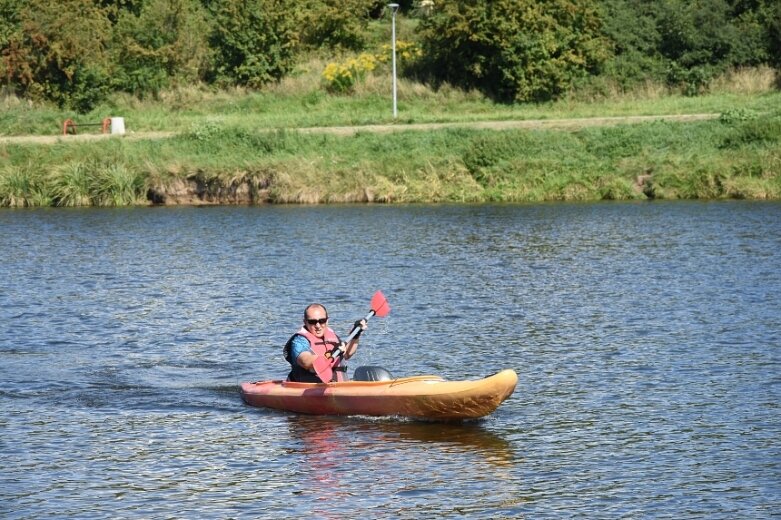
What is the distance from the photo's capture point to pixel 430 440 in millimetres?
15562

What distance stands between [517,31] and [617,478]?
40.7 m

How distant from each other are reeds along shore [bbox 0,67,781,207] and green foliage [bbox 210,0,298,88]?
32.1 feet

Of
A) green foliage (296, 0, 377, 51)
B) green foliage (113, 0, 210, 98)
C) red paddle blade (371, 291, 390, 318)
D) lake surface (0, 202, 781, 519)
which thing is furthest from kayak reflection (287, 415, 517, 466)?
green foliage (296, 0, 377, 51)

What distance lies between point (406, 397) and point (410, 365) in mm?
4049

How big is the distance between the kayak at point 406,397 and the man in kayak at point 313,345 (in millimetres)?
270

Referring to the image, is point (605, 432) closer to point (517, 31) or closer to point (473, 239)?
point (473, 239)

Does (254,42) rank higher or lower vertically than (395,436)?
higher

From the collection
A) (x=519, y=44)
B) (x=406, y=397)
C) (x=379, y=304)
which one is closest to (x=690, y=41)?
(x=519, y=44)

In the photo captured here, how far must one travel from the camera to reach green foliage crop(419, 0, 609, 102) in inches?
2083

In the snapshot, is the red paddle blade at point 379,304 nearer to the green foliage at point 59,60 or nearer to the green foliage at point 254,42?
the green foliage at point 254,42

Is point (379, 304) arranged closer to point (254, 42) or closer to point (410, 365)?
point (410, 365)

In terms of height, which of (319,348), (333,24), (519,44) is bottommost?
(319,348)

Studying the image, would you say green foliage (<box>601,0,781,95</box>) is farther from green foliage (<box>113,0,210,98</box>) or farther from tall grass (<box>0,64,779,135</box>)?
green foliage (<box>113,0,210,98</box>)

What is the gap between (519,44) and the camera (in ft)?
173
